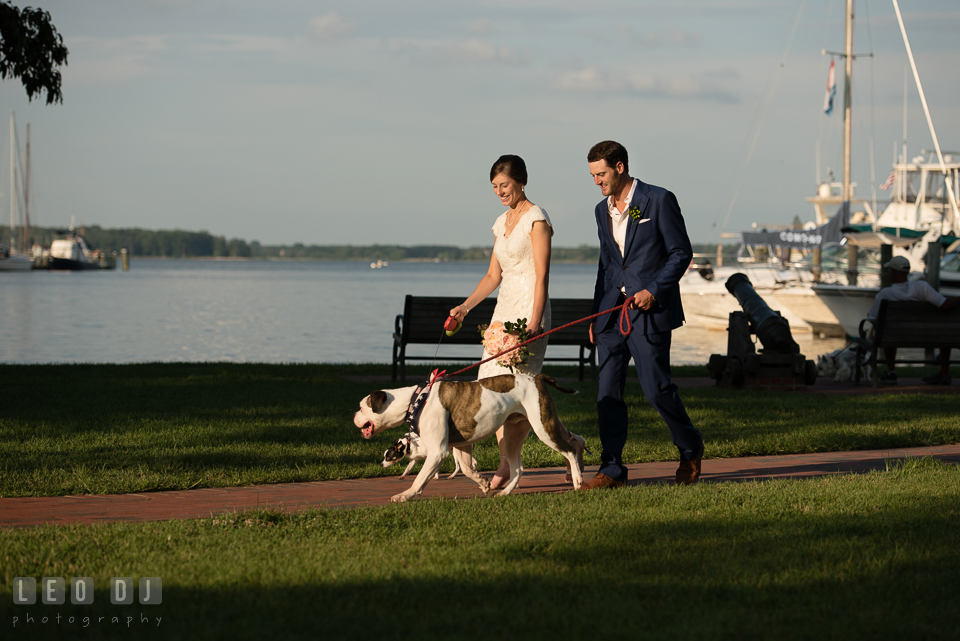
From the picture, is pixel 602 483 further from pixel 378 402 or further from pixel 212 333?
pixel 212 333

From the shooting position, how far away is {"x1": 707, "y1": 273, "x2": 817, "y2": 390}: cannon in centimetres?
1137

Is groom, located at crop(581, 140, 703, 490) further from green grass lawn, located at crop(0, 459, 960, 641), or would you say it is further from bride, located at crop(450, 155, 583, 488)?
green grass lawn, located at crop(0, 459, 960, 641)

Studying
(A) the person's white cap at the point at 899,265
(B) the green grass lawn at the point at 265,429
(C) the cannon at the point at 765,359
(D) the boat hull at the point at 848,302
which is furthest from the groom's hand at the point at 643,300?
(D) the boat hull at the point at 848,302

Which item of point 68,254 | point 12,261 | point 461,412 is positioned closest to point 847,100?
point 461,412

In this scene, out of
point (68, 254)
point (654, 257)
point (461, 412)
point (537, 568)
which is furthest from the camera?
point (68, 254)

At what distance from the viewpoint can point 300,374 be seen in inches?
503

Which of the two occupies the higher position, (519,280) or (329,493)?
(519,280)

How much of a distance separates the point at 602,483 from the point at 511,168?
77.3 inches

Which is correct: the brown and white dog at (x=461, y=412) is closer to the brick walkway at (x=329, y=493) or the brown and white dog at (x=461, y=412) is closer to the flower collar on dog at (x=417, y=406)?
the flower collar on dog at (x=417, y=406)

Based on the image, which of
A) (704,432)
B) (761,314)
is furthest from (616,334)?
(761,314)

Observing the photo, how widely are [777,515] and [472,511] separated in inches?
61.3

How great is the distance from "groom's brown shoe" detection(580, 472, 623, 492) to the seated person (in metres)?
7.30

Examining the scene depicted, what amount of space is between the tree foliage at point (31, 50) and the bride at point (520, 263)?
293 inches

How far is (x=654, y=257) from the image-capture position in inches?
219
